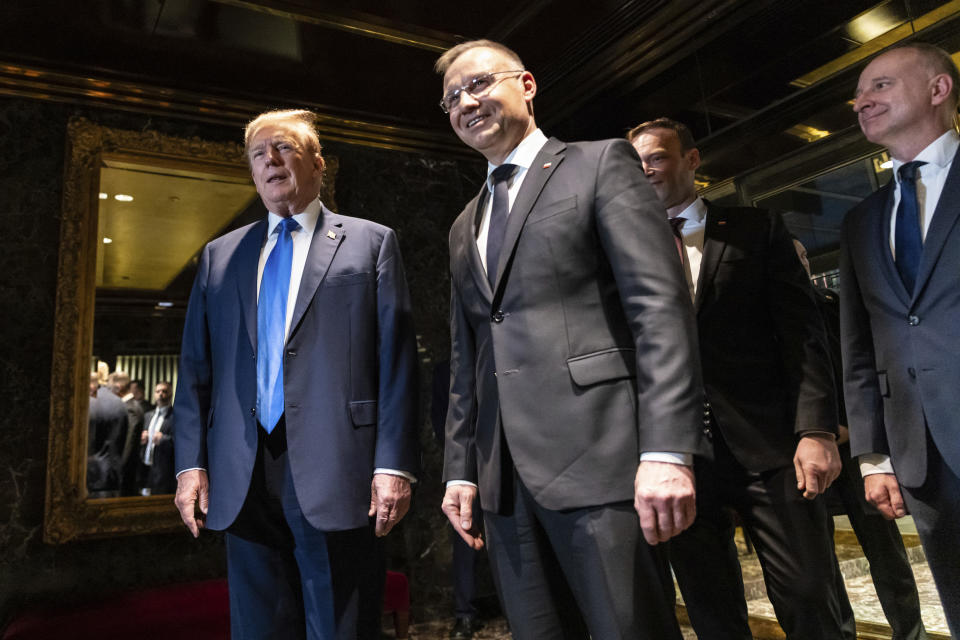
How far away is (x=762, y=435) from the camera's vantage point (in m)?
1.68

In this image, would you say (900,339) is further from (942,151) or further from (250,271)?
Result: (250,271)

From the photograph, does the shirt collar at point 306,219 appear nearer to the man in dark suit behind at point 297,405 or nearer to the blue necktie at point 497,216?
the man in dark suit behind at point 297,405

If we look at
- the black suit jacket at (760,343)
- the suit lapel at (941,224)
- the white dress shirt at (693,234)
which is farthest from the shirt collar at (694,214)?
the suit lapel at (941,224)

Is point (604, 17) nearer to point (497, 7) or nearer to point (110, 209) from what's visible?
point (497, 7)

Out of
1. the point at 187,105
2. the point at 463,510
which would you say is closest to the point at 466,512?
the point at 463,510

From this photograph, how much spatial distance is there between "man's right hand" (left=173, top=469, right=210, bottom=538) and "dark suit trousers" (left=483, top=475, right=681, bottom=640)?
2.60 ft

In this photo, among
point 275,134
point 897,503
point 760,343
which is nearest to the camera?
point 897,503

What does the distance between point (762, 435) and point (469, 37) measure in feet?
9.52

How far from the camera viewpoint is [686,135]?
2.14 m

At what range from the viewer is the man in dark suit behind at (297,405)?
1585mm

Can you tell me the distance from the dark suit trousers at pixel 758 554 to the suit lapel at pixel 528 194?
708 mm

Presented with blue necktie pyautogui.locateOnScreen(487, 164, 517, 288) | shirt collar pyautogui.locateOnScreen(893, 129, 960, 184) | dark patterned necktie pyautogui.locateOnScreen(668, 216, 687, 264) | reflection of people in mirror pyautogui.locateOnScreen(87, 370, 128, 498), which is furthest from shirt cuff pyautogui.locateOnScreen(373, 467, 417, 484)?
reflection of people in mirror pyautogui.locateOnScreen(87, 370, 128, 498)

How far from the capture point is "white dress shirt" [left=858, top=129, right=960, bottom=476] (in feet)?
5.07

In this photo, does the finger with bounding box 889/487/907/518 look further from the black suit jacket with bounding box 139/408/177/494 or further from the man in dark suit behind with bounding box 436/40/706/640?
the black suit jacket with bounding box 139/408/177/494
